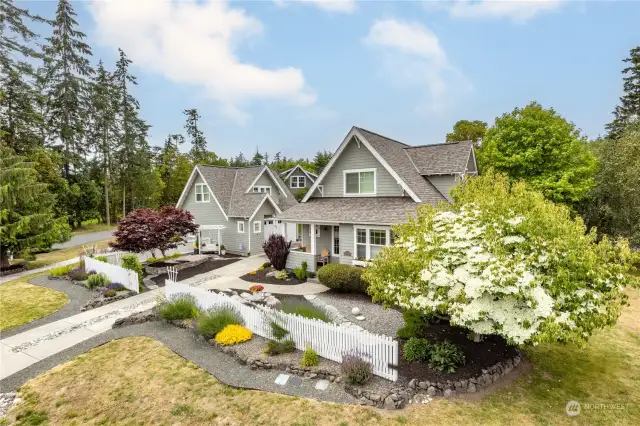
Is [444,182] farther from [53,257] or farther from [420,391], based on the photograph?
[53,257]

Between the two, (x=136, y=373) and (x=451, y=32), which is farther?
(x=451, y=32)

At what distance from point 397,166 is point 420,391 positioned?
500 inches

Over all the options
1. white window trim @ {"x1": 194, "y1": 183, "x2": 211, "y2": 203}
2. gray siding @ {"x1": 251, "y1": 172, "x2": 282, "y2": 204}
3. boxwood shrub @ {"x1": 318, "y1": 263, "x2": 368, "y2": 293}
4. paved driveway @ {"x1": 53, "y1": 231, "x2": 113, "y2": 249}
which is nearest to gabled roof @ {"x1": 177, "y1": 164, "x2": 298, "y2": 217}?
gray siding @ {"x1": 251, "y1": 172, "x2": 282, "y2": 204}

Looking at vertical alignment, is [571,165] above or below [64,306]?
above

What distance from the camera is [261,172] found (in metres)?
27.9

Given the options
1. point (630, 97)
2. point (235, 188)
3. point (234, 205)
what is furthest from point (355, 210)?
point (630, 97)

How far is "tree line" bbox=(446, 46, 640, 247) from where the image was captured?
20047 millimetres

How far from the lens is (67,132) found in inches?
1491

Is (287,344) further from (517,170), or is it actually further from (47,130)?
(47,130)

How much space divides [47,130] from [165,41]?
101 ft

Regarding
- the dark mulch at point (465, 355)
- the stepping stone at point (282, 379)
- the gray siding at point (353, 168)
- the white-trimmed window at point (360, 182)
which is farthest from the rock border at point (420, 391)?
the white-trimmed window at point (360, 182)

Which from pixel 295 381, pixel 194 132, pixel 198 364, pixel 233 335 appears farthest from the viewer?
pixel 194 132

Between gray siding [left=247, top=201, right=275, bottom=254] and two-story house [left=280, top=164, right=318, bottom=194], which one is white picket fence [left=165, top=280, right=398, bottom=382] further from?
two-story house [left=280, top=164, right=318, bottom=194]

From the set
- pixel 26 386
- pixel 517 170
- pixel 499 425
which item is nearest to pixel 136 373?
pixel 26 386
